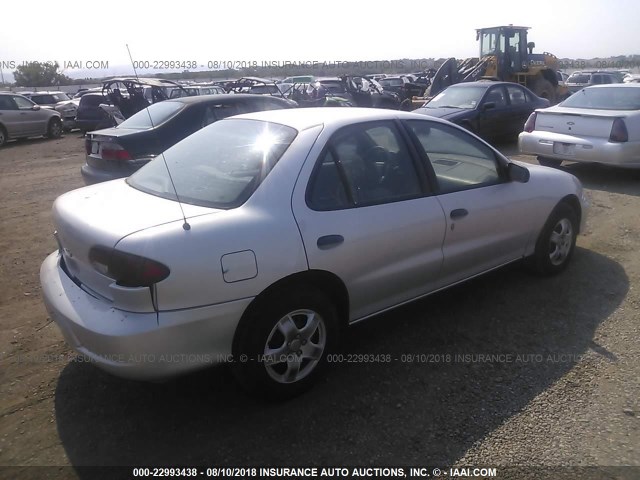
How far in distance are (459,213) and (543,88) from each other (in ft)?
52.4

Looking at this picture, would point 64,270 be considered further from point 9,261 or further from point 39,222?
point 39,222

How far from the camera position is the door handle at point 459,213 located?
363 cm

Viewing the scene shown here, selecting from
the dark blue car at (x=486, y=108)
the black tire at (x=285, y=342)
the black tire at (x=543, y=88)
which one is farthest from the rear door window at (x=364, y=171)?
the black tire at (x=543, y=88)

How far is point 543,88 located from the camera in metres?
17.5

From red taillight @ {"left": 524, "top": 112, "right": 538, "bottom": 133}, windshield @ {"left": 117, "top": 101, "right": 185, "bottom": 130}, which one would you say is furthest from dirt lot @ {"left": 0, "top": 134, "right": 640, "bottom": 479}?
red taillight @ {"left": 524, "top": 112, "right": 538, "bottom": 133}

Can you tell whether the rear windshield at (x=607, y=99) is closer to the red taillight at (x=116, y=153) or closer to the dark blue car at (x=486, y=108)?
the dark blue car at (x=486, y=108)

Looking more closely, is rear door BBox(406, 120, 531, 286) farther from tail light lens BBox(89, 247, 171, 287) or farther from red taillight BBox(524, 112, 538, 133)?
red taillight BBox(524, 112, 538, 133)

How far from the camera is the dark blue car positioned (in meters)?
10.8

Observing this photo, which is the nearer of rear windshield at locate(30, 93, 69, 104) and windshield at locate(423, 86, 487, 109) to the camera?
windshield at locate(423, 86, 487, 109)

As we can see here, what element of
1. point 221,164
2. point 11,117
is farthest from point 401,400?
point 11,117

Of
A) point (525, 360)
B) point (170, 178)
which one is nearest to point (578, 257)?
point (525, 360)

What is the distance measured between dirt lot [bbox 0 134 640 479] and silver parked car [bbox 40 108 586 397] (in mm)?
317

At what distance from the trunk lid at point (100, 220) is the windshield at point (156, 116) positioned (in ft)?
13.1

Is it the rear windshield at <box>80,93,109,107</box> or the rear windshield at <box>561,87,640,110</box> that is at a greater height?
the rear windshield at <box>80,93,109,107</box>
